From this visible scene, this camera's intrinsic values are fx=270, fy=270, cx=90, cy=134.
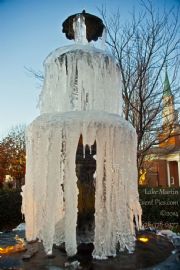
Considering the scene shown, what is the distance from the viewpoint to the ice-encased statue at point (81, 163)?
4.63 m

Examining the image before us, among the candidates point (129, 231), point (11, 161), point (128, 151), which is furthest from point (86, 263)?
point (11, 161)

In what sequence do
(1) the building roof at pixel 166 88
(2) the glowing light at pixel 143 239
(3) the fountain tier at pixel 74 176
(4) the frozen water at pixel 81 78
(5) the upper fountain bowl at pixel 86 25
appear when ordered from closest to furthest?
(3) the fountain tier at pixel 74 176 < (2) the glowing light at pixel 143 239 < (4) the frozen water at pixel 81 78 < (5) the upper fountain bowl at pixel 86 25 < (1) the building roof at pixel 166 88

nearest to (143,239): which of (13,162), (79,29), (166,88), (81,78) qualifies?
(81,78)

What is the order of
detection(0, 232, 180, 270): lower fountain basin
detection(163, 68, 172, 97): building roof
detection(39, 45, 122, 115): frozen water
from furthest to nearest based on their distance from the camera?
detection(163, 68, 172, 97): building roof → detection(39, 45, 122, 115): frozen water → detection(0, 232, 180, 270): lower fountain basin

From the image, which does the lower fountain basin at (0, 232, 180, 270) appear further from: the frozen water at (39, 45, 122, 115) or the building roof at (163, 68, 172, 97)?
the building roof at (163, 68, 172, 97)

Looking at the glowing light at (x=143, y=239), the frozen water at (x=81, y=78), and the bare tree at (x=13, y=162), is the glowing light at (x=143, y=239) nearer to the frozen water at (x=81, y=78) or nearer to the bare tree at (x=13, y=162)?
the frozen water at (x=81, y=78)

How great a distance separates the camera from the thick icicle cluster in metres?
4.61

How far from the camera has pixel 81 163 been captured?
5.21 metres

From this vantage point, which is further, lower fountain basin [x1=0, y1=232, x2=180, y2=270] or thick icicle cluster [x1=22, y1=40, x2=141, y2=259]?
thick icicle cluster [x1=22, y1=40, x2=141, y2=259]

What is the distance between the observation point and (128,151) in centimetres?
526

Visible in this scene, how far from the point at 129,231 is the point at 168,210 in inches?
264

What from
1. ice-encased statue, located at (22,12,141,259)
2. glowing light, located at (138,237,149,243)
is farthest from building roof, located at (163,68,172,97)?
glowing light, located at (138,237,149,243)

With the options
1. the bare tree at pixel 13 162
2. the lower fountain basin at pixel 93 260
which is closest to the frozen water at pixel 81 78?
the lower fountain basin at pixel 93 260

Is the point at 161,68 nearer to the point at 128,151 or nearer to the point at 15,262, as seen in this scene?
the point at 128,151
